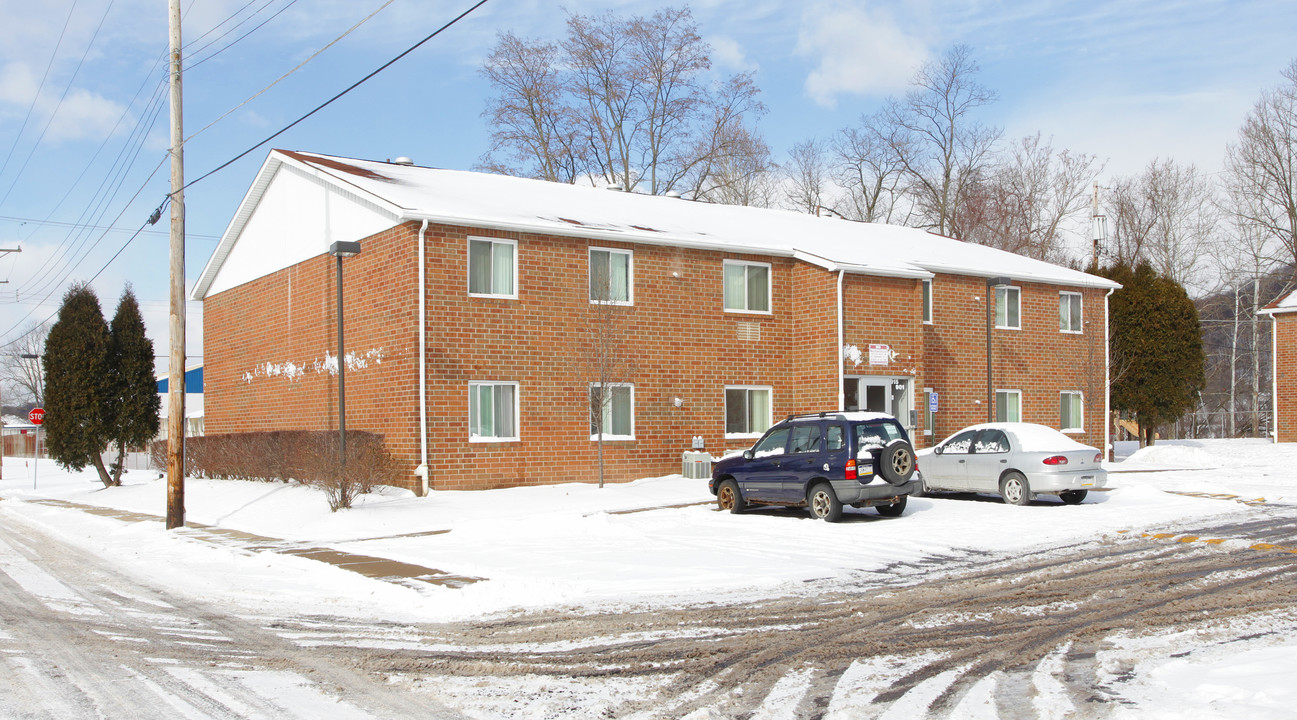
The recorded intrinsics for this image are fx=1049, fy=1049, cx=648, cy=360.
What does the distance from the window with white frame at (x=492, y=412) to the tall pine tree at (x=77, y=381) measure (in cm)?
1415

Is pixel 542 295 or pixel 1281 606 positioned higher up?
pixel 542 295

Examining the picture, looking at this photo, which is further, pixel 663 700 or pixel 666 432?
pixel 666 432

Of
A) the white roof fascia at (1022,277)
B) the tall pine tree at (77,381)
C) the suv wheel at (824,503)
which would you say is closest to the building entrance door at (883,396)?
the white roof fascia at (1022,277)

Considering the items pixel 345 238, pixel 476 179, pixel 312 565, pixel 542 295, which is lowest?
pixel 312 565

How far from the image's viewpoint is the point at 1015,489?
18.4 meters

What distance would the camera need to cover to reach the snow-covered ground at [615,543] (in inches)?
314

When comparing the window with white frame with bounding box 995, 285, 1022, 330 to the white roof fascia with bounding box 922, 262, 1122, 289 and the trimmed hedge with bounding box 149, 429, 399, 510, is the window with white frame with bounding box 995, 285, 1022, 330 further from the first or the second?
the trimmed hedge with bounding box 149, 429, 399, 510

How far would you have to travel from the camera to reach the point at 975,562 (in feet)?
40.7

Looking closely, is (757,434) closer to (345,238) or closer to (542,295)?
(542,295)

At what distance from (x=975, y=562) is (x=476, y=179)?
2010 centimetres

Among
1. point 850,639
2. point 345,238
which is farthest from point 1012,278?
point 850,639

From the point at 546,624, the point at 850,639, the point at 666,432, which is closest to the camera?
the point at 850,639

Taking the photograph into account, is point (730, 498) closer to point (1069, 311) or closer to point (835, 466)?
point (835, 466)

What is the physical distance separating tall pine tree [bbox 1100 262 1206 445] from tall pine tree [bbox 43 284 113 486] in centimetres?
3156
